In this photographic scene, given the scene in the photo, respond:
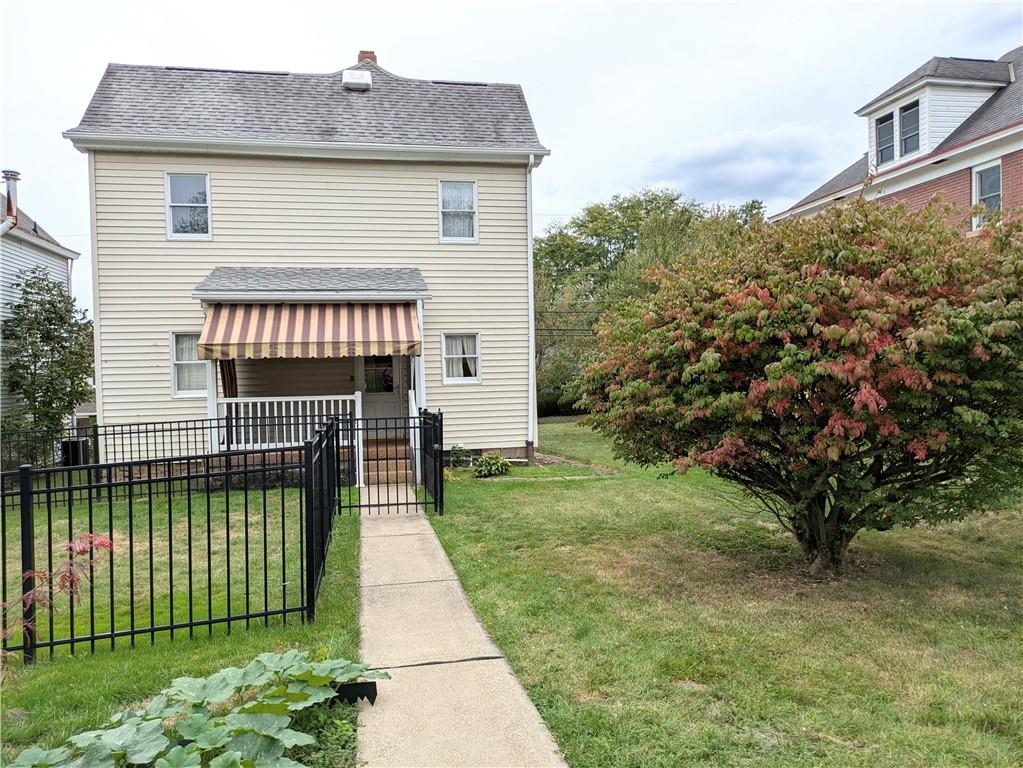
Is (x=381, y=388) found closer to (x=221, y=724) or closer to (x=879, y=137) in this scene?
(x=221, y=724)

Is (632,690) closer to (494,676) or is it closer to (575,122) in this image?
(494,676)

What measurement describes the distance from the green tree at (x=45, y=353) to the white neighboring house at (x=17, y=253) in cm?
41

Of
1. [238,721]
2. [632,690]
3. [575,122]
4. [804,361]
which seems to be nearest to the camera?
[238,721]

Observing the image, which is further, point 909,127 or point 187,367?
point 909,127

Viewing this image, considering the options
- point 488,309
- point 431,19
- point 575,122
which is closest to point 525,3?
point 431,19

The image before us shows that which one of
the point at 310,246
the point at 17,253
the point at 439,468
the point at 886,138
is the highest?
the point at 886,138

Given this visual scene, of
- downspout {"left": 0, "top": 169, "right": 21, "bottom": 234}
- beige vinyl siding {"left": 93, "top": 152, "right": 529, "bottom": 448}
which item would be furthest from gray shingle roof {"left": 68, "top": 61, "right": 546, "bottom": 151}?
downspout {"left": 0, "top": 169, "right": 21, "bottom": 234}

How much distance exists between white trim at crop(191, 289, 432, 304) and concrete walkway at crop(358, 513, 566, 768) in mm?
7074

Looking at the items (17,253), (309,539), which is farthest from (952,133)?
(17,253)

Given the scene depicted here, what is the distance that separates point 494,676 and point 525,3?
1154cm

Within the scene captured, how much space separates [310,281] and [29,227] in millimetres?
13541

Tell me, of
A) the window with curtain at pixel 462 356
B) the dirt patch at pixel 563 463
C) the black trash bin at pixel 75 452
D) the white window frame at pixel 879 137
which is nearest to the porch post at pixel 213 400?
the black trash bin at pixel 75 452

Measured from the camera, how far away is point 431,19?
1224 centimetres

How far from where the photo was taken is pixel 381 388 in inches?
591
